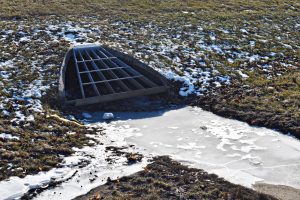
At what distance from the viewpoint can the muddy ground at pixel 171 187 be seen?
9589 millimetres

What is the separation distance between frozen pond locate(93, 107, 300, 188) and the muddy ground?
53 centimetres

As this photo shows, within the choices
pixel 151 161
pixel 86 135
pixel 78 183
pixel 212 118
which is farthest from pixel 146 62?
pixel 78 183

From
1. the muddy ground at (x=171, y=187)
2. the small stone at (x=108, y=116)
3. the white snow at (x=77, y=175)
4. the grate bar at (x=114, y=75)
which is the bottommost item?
the small stone at (x=108, y=116)

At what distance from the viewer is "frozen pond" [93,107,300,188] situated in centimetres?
1098

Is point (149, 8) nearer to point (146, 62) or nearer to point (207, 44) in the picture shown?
point (207, 44)

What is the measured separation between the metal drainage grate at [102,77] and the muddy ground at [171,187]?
5.86 m

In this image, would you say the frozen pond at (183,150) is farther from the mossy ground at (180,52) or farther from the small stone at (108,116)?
the mossy ground at (180,52)

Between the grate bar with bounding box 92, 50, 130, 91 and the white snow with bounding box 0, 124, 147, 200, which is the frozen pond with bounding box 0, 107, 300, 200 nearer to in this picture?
the white snow with bounding box 0, 124, 147, 200

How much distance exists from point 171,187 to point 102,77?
8.11 m

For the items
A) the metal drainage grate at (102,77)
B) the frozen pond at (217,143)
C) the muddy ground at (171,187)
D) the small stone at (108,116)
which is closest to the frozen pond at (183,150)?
the frozen pond at (217,143)

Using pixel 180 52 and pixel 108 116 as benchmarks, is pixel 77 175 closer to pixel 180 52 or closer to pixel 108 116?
pixel 108 116

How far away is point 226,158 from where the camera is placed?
38.6 ft

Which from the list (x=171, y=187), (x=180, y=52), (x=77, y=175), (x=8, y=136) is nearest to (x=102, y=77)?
(x=180, y=52)

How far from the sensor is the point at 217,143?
12.8 metres
